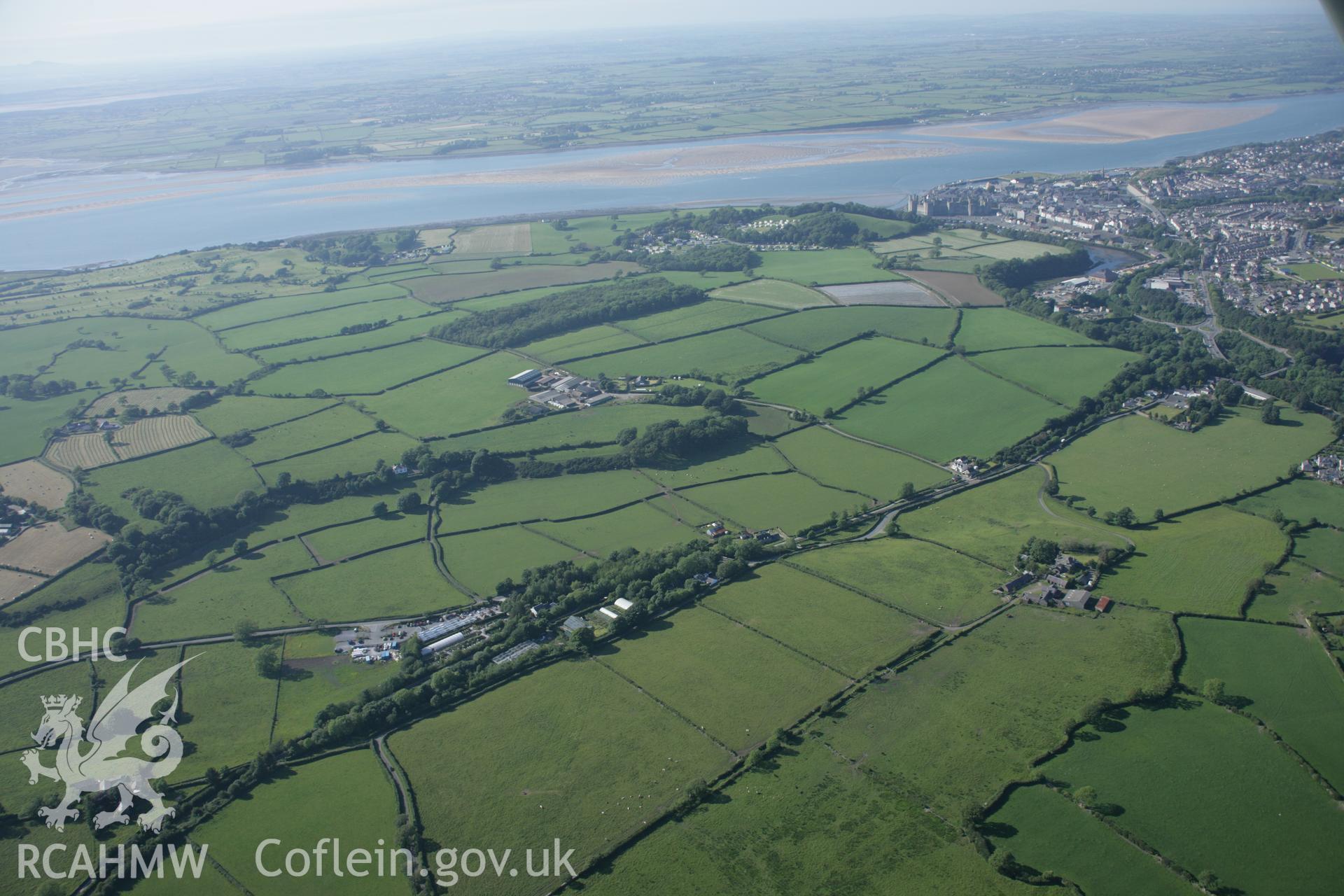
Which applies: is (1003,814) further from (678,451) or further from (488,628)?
(678,451)

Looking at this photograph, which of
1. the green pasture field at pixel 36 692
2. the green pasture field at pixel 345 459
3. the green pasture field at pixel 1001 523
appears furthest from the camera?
the green pasture field at pixel 345 459

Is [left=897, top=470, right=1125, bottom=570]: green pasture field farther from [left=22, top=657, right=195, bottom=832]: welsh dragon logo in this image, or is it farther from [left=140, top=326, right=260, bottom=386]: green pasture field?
[left=140, top=326, right=260, bottom=386]: green pasture field

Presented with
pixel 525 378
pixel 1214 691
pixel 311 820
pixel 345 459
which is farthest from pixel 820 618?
pixel 525 378

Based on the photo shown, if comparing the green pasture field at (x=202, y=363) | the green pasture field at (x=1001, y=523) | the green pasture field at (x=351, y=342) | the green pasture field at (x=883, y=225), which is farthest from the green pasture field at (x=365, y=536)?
the green pasture field at (x=883, y=225)

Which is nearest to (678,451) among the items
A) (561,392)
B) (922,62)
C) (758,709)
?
(561,392)

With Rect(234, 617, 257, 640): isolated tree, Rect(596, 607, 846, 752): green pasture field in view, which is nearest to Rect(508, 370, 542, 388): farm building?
Rect(234, 617, 257, 640): isolated tree

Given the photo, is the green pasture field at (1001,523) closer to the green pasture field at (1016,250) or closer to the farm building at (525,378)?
the farm building at (525,378)
